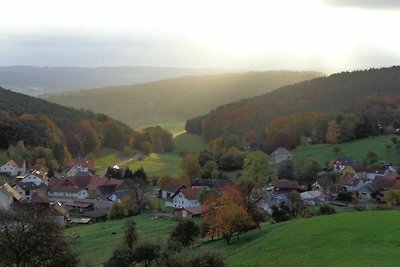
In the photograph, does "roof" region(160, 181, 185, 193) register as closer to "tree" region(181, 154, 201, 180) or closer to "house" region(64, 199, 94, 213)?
"house" region(64, 199, 94, 213)

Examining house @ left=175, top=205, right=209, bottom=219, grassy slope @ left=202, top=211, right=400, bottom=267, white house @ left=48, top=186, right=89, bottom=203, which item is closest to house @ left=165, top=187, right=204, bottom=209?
house @ left=175, top=205, right=209, bottom=219

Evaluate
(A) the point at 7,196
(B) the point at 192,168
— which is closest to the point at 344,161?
(B) the point at 192,168

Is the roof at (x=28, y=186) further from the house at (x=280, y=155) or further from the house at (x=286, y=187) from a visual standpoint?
the house at (x=280, y=155)

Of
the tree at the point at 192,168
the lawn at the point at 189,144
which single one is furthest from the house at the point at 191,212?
the lawn at the point at 189,144

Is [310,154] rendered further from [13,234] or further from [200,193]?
[13,234]

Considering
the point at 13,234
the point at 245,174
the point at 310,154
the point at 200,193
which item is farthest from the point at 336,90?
the point at 13,234

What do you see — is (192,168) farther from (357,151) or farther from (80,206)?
(357,151)

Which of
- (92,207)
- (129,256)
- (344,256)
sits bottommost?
(92,207)
